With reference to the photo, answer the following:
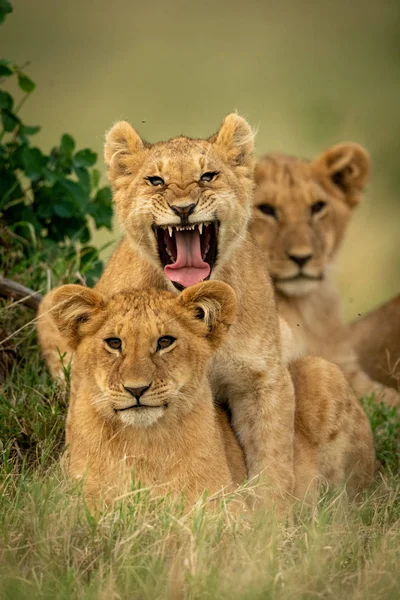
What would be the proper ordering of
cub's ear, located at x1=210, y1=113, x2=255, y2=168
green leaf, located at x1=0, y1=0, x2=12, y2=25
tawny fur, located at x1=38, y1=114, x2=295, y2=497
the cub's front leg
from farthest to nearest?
green leaf, located at x1=0, y1=0, x2=12, y2=25 < cub's ear, located at x1=210, y1=113, x2=255, y2=168 < the cub's front leg < tawny fur, located at x1=38, y1=114, x2=295, y2=497

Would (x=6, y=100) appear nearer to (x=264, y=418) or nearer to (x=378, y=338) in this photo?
(x=264, y=418)

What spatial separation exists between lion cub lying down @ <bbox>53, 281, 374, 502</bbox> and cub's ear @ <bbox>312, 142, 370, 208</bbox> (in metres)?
2.95

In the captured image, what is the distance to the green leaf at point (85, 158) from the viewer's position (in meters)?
6.86

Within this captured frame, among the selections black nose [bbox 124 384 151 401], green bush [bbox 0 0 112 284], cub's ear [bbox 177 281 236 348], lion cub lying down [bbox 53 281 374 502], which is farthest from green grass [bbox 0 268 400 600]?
green bush [bbox 0 0 112 284]

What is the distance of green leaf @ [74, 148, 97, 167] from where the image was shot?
6863mm

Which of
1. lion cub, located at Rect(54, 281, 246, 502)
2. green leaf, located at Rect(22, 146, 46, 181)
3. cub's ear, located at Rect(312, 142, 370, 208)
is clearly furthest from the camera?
cub's ear, located at Rect(312, 142, 370, 208)

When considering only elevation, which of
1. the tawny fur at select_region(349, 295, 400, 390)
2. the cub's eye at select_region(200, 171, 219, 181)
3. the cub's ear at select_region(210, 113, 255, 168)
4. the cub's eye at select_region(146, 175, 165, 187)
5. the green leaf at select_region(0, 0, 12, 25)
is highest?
the green leaf at select_region(0, 0, 12, 25)

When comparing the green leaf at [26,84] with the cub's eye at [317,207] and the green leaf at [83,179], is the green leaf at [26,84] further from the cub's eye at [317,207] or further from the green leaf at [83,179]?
the cub's eye at [317,207]

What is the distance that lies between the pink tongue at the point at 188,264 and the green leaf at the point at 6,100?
2.31 m

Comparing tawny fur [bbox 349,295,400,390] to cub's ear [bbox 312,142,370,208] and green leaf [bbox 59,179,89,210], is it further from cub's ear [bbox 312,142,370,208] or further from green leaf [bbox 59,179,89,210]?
green leaf [bbox 59,179,89,210]

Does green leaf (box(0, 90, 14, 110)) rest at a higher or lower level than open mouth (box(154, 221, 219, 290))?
higher

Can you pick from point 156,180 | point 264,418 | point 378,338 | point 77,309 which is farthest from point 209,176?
point 378,338

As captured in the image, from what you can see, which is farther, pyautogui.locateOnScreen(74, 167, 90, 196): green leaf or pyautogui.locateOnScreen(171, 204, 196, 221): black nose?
pyautogui.locateOnScreen(74, 167, 90, 196): green leaf

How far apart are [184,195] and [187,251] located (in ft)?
0.73
